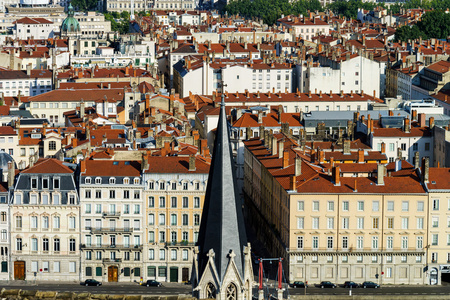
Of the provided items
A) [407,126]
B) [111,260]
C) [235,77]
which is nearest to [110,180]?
[111,260]

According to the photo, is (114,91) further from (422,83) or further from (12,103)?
(422,83)

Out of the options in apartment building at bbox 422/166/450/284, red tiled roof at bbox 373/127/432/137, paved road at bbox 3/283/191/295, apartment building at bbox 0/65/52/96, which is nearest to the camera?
paved road at bbox 3/283/191/295

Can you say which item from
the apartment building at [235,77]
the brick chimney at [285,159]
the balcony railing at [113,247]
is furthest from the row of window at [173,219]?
the apartment building at [235,77]

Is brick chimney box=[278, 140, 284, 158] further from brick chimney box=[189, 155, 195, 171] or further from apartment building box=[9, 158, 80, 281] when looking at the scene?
apartment building box=[9, 158, 80, 281]

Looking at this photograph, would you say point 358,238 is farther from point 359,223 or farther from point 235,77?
point 235,77

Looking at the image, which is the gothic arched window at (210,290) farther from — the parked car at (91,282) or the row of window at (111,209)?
the row of window at (111,209)

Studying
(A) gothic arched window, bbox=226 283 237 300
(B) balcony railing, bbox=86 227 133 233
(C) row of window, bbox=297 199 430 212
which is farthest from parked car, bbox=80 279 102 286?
(A) gothic arched window, bbox=226 283 237 300
